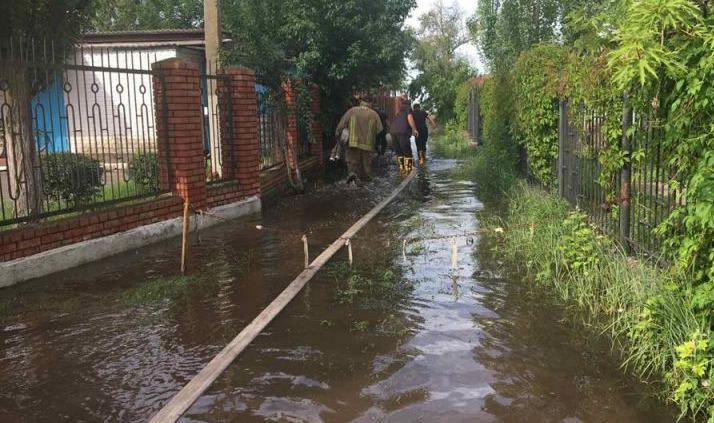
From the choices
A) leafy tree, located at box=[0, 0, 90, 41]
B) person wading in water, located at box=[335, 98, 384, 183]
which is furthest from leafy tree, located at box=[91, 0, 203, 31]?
leafy tree, located at box=[0, 0, 90, 41]

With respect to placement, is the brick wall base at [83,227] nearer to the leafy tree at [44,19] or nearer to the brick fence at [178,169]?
the brick fence at [178,169]

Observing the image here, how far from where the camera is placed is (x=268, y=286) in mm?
6379

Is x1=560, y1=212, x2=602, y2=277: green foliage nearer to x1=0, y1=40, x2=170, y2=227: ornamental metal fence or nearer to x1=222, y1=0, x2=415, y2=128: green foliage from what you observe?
x1=0, y1=40, x2=170, y2=227: ornamental metal fence

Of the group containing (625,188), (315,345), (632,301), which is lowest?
(315,345)

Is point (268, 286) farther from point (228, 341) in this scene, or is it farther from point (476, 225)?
point (476, 225)

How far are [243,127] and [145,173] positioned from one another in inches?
89.5

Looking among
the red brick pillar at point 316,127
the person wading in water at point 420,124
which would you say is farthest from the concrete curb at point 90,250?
the person wading in water at point 420,124

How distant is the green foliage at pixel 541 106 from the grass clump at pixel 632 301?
216cm

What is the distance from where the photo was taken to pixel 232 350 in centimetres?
455

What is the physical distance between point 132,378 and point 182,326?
1010 mm

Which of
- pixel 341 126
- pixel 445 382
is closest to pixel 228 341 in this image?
pixel 445 382

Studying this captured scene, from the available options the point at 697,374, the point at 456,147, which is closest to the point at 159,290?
the point at 697,374

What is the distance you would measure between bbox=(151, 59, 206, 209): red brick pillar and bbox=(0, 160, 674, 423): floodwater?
1377mm

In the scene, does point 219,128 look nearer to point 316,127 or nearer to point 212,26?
point 212,26
